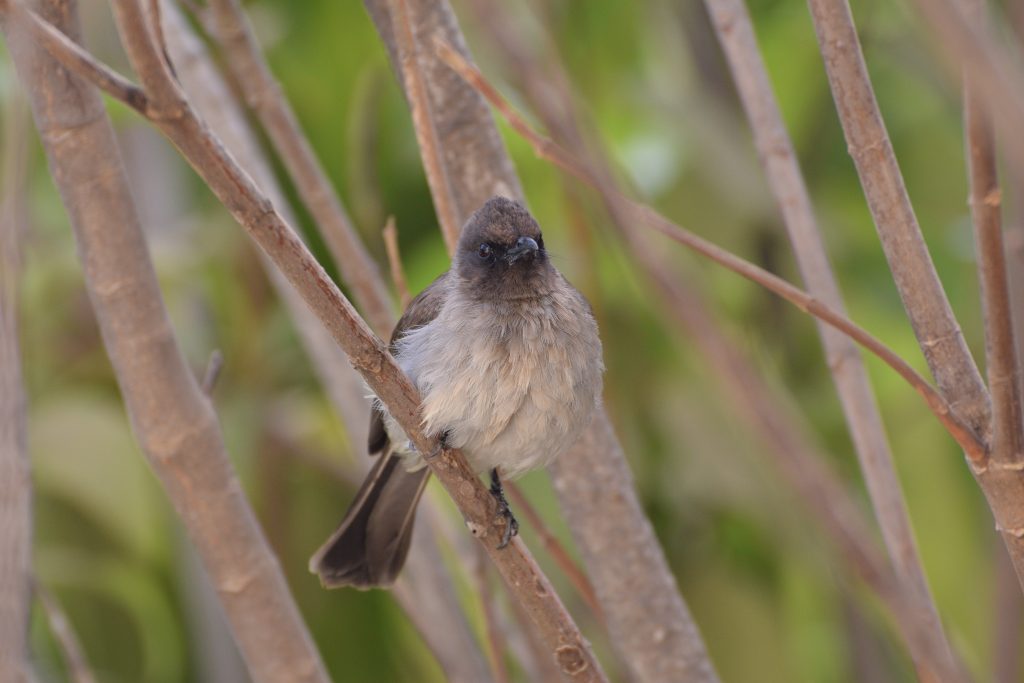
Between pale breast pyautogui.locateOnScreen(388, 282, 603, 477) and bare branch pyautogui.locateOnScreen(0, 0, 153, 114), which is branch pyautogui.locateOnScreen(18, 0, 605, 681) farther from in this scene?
pale breast pyautogui.locateOnScreen(388, 282, 603, 477)

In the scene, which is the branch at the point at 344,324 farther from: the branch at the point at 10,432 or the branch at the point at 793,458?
the branch at the point at 793,458

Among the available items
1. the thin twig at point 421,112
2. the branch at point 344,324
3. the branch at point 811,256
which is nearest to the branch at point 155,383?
the branch at point 344,324

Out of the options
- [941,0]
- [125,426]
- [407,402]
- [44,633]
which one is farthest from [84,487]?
[941,0]

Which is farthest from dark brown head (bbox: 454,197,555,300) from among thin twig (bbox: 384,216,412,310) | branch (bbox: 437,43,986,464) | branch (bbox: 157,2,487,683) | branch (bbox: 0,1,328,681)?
branch (bbox: 437,43,986,464)

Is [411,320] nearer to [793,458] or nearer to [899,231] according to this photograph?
[899,231]

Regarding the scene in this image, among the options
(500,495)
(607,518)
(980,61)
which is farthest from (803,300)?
(500,495)
